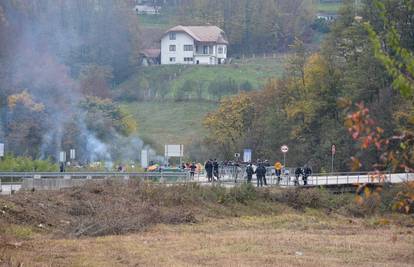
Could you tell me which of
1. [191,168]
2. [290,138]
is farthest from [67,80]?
[191,168]

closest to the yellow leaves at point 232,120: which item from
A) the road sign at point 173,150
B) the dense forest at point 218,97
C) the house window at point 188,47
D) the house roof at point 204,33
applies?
the dense forest at point 218,97

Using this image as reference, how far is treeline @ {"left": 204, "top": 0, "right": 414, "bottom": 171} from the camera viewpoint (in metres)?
68.0

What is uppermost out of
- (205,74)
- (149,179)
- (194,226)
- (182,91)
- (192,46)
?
(192,46)

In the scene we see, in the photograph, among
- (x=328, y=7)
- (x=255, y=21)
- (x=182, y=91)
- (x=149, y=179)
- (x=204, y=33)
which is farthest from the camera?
(x=328, y=7)

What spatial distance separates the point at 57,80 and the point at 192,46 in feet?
162

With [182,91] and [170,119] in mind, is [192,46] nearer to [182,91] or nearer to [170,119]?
[182,91]

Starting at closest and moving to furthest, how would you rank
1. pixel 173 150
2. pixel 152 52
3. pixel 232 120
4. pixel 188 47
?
pixel 173 150 < pixel 232 120 < pixel 188 47 < pixel 152 52

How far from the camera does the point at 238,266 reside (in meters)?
25.2

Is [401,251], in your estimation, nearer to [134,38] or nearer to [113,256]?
[113,256]

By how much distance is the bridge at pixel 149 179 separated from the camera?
46.3 m

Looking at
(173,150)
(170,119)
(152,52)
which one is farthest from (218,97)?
(173,150)

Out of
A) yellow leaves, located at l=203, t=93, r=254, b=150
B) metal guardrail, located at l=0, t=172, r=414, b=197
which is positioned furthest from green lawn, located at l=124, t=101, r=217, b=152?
metal guardrail, located at l=0, t=172, r=414, b=197

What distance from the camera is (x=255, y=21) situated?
14325cm

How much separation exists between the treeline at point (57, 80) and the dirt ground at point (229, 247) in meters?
37.5
